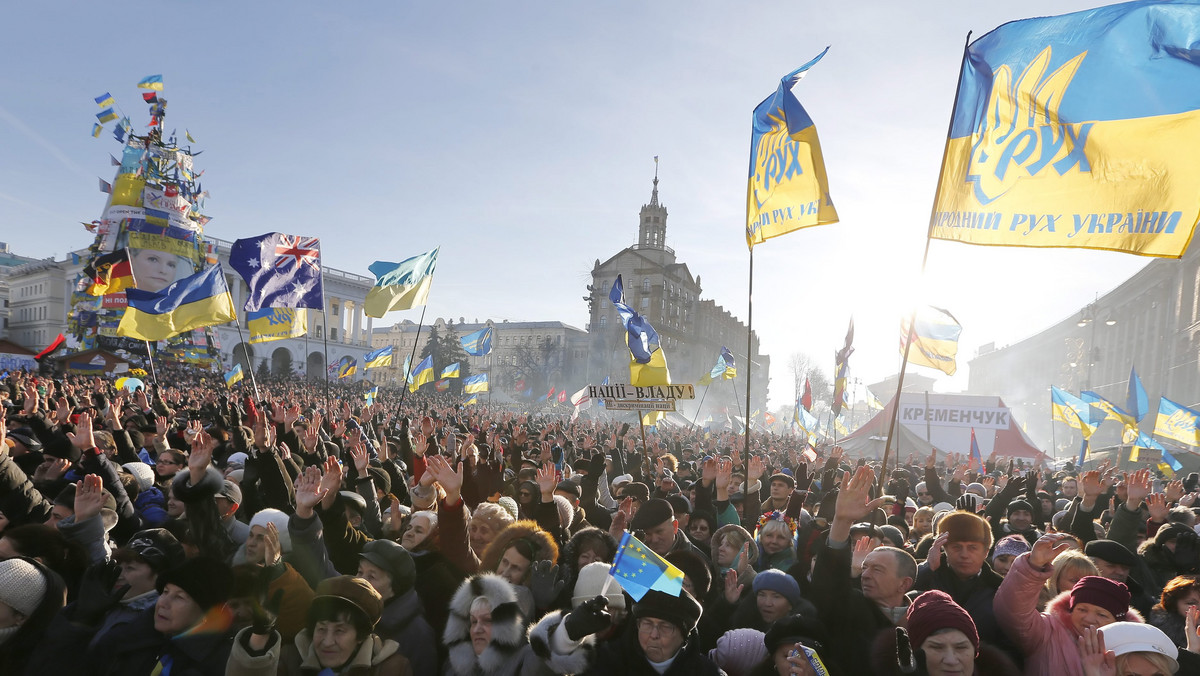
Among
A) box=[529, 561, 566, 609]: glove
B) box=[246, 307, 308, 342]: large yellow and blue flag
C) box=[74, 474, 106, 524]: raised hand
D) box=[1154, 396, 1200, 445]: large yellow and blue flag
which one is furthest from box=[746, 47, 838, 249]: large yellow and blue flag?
box=[1154, 396, 1200, 445]: large yellow and blue flag

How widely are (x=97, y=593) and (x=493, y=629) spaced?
2134mm

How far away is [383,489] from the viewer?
640cm

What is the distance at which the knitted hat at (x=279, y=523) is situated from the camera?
12.6 ft

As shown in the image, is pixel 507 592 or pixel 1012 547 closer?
pixel 507 592

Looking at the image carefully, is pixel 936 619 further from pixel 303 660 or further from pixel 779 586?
pixel 303 660

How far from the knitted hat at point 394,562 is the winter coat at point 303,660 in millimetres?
389

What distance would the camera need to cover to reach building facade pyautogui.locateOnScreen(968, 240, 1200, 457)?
38312 millimetres

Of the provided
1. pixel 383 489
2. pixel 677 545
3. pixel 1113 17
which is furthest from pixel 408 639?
pixel 1113 17

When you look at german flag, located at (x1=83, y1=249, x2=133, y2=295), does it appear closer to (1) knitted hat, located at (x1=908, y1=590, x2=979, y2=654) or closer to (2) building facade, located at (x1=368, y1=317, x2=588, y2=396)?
(1) knitted hat, located at (x1=908, y1=590, x2=979, y2=654)

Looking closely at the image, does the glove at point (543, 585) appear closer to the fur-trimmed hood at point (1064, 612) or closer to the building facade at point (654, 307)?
the fur-trimmed hood at point (1064, 612)

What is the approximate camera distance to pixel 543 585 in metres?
3.90

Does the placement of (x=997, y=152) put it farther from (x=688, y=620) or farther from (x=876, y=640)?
(x=688, y=620)

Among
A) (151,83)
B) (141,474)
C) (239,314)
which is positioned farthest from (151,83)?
(141,474)

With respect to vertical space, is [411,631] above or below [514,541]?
below
